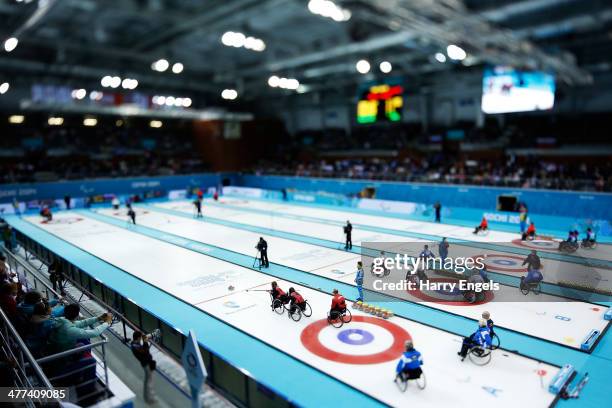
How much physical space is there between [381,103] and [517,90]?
11.2 metres

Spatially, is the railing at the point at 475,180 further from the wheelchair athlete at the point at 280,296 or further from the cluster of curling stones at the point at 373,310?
the wheelchair athlete at the point at 280,296

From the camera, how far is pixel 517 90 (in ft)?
91.0

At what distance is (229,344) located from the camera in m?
11.1

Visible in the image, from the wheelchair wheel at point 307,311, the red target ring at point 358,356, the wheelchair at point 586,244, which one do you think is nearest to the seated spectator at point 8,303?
the red target ring at point 358,356

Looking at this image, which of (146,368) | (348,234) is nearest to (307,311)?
(146,368)

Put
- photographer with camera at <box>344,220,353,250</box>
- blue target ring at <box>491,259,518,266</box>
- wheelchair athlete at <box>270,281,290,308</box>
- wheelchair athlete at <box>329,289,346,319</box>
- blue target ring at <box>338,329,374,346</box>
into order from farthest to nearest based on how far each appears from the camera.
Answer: photographer with camera at <box>344,220,353,250</box> < blue target ring at <box>491,259,518,266</box> < wheelchair athlete at <box>270,281,290,308</box> < wheelchair athlete at <box>329,289,346,319</box> < blue target ring at <box>338,329,374,346</box>

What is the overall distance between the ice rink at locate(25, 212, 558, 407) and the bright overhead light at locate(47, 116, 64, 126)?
3417 cm

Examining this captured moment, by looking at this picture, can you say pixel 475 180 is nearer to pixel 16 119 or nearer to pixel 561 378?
pixel 561 378

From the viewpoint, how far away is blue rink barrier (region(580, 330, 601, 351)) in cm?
1059

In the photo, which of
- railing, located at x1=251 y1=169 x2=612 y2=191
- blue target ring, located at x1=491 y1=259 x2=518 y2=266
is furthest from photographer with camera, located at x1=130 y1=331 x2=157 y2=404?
railing, located at x1=251 y1=169 x2=612 y2=191

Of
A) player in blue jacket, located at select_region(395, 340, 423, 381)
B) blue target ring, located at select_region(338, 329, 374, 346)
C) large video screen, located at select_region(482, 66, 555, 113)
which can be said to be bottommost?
blue target ring, located at select_region(338, 329, 374, 346)

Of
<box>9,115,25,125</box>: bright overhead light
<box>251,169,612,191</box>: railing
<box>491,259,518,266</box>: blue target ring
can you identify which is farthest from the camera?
<box>9,115,25,125</box>: bright overhead light

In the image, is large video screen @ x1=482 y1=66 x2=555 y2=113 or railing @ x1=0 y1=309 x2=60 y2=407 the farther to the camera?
large video screen @ x1=482 y1=66 x2=555 y2=113

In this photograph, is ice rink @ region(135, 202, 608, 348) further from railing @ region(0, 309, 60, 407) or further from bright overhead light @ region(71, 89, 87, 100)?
bright overhead light @ region(71, 89, 87, 100)
